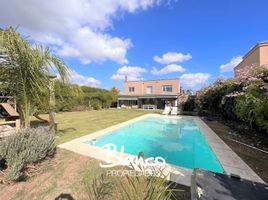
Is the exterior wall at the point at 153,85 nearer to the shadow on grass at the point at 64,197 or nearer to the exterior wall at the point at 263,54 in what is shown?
the exterior wall at the point at 263,54

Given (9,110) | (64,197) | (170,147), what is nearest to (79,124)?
(9,110)

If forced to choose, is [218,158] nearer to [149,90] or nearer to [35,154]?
[35,154]

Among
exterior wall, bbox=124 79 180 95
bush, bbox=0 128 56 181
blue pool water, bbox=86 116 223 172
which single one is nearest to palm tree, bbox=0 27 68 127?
bush, bbox=0 128 56 181

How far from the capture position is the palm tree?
6215mm

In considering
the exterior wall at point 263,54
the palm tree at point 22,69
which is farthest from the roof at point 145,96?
the palm tree at point 22,69

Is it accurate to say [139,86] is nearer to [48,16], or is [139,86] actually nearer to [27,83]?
[48,16]

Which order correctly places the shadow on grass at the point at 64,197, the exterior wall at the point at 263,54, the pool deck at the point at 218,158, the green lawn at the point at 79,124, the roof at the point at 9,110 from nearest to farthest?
the shadow on grass at the point at 64,197
the pool deck at the point at 218,158
the green lawn at the point at 79,124
the roof at the point at 9,110
the exterior wall at the point at 263,54

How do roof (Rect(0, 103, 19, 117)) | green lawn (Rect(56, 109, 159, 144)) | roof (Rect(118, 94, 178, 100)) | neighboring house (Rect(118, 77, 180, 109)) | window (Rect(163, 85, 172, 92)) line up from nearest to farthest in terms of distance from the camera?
green lawn (Rect(56, 109, 159, 144))
roof (Rect(0, 103, 19, 117))
roof (Rect(118, 94, 178, 100))
neighboring house (Rect(118, 77, 180, 109))
window (Rect(163, 85, 172, 92))

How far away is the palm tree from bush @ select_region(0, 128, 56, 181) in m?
1.57

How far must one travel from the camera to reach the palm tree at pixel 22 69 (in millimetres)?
6215

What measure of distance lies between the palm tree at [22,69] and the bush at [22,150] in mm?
1573

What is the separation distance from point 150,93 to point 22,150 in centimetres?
4126

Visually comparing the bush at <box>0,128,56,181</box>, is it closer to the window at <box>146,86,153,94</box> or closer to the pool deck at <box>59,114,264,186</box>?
the pool deck at <box>59,114,264,186</box>

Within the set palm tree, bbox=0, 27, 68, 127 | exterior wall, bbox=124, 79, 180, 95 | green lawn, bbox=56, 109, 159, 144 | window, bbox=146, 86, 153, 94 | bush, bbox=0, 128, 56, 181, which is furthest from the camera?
window, bbox=146, 86, 153, 94
